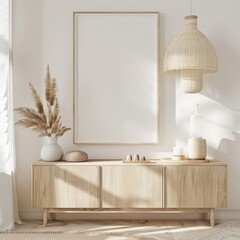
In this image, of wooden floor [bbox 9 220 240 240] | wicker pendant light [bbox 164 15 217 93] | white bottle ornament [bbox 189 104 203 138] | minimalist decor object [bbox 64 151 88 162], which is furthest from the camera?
white bottle ornament [bbox 189 104 203 138]

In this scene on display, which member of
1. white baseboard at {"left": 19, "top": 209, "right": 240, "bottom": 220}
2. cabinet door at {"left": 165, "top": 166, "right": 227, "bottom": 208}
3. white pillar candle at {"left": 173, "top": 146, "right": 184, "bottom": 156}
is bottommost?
white baseboard at {"left": 19, "top": 209, "right": 240, "bottom": 220}

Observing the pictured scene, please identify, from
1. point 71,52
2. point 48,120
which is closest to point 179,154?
point 48,120

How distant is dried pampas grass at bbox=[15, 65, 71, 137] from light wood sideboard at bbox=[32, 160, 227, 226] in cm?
32

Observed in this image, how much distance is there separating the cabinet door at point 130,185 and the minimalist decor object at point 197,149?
321mm

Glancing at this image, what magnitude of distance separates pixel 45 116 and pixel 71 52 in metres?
0.62

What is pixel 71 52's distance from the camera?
4.30 meters

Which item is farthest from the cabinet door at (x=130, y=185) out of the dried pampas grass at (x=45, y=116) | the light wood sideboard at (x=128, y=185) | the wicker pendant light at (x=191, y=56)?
the wicker pendant light at (x=191, y=56)

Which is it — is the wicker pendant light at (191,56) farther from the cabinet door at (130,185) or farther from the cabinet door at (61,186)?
the cabinet door at (61,186)

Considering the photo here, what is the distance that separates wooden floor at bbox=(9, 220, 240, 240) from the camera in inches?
147

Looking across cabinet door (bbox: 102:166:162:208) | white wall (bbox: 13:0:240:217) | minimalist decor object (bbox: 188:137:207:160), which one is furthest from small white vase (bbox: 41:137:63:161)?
minimalist decor object (bbox: 188:137:207:160)

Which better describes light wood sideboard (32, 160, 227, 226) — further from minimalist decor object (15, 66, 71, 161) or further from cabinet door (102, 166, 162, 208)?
minimalist decor object (15, 66, 71, 161)

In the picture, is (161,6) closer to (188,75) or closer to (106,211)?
(188,75)

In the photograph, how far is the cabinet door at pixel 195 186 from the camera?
3.95 m

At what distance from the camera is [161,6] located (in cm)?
431
